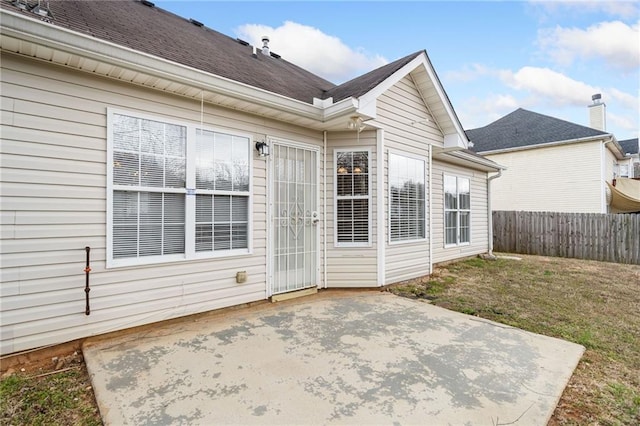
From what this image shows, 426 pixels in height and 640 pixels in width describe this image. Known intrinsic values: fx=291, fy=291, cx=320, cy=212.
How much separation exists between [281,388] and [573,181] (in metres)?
14.8

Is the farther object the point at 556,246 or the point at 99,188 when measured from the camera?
the point at 556,246

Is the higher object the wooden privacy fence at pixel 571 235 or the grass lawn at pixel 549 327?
the wooden privacy fence at pixel 571 235

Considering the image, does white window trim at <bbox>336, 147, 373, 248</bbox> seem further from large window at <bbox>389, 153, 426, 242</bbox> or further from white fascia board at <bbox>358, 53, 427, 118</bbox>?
white fascia board at <bbox>358, 53, 427, 118</bbox>

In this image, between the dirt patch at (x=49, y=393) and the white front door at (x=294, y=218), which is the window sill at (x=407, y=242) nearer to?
the white front door at (x=294, y=218)

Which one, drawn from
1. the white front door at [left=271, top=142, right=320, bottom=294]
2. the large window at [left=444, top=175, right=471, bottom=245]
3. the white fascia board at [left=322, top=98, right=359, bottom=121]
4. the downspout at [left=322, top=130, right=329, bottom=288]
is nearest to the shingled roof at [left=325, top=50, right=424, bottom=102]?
the white fascia board at [left=322, top=98, right=359, bottom=121]

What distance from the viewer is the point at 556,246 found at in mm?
10422

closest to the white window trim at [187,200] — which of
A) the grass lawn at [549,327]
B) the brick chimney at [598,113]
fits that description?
the grass lawn at [549,327]

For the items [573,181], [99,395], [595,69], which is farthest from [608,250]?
[99,395]

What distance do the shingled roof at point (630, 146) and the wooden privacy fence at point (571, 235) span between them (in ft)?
37.3

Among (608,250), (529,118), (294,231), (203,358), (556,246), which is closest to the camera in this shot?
(203,358)

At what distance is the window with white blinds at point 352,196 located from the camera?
5.25m

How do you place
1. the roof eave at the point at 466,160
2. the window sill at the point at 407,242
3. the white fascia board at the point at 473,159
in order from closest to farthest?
the window sill at the point at 407,242, the roof eave at the point at 466,160, the white fascia board at the point at 473,159

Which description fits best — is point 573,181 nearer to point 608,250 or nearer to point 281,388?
point 608,250

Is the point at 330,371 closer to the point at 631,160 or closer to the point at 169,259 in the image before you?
the point at 169,259
